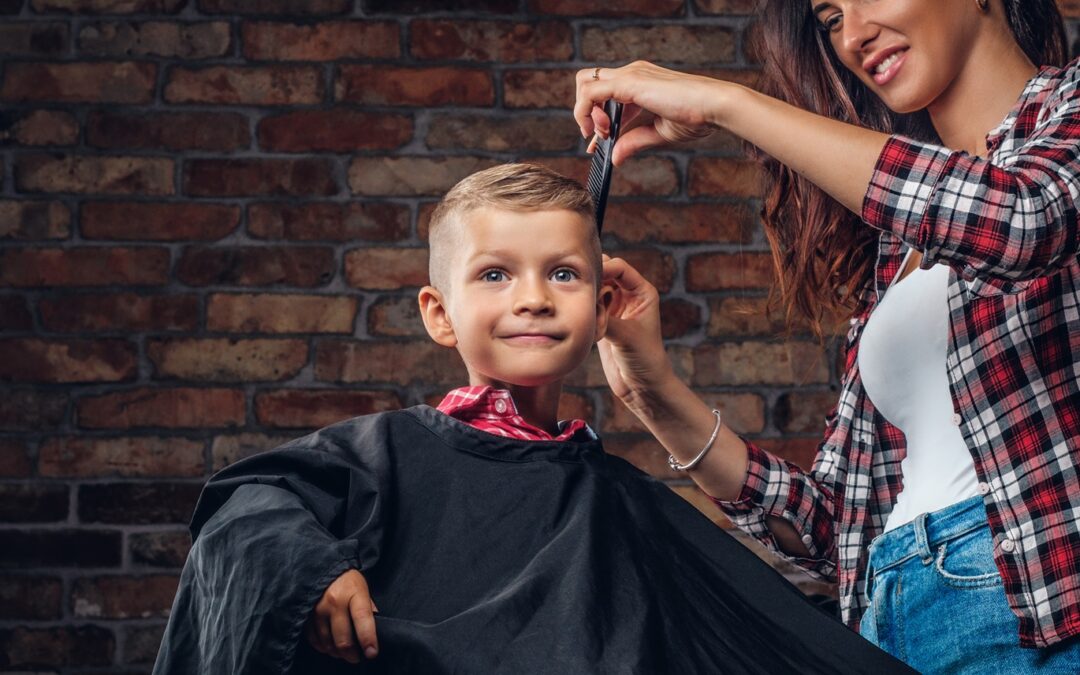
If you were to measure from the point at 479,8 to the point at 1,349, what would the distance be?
1.22m

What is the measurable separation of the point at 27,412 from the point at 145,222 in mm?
456

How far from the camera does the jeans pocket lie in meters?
1.13

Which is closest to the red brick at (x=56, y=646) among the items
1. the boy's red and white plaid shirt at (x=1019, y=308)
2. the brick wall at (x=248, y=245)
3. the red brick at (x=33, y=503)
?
the brick wall at (x=248, y=245)

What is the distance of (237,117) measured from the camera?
7.43ft

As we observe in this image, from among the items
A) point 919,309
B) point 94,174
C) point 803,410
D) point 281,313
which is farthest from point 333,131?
point 919,309

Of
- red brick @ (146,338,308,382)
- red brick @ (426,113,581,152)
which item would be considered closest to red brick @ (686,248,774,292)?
red brick @ (426,113,581,152)

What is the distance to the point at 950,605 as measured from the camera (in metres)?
1.16

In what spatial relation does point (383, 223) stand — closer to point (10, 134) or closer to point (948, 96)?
point (10, 134)

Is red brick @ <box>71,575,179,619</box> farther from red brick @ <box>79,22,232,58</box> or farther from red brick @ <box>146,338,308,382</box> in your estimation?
red brick @ <box>79,22,232,58</box>

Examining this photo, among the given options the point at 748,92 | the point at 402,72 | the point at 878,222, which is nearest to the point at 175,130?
the point at 402,72

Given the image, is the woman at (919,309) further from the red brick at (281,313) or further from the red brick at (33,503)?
the red brick at (33,503)

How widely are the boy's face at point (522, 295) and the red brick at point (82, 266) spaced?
1276 mm

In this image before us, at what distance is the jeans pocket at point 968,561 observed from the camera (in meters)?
1.13

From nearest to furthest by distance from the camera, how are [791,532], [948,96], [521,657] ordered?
[521,657] → [948,96] → [791,532]
